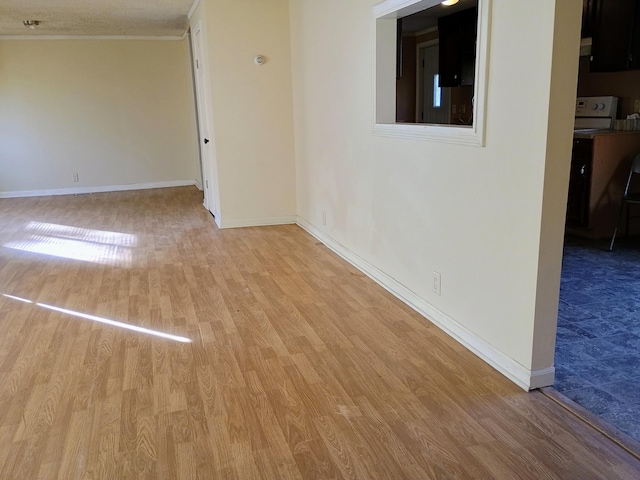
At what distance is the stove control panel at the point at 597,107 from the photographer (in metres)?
4.88

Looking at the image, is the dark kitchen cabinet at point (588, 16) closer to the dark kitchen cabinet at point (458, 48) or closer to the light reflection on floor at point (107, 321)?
the dark kitchen cabinet at point (458, 48)

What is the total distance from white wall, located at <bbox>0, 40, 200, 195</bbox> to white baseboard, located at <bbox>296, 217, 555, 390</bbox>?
16.9 ft

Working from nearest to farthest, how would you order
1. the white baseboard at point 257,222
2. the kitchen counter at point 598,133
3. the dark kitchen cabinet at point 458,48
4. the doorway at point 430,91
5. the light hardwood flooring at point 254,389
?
the light hardwood flooring at point 254,389 → the kitchen counter at point 598,133 → the white baseboard at point 257,222 → the dark kitchen cabinet at point 458,48 → the doorway at point 430,91

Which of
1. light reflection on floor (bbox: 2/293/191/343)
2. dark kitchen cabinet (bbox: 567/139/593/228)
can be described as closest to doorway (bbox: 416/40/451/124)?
dark kitchen cabinet (bbox: 567/139/593/228)

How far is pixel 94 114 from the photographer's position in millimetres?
8070

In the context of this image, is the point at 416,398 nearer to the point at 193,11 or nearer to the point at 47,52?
the point at 193,11

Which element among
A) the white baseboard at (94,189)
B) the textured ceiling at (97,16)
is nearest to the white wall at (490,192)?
the textured ceiling at (97,16)

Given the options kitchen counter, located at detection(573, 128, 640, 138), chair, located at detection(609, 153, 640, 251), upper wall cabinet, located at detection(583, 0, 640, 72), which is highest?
upper wall cabinet, located at detection(583, 0, 640, 72)

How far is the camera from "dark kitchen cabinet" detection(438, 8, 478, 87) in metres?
6.07

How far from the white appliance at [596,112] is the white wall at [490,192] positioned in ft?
8.41

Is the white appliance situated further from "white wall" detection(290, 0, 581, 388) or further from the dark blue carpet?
"white wall" detection(290, 0, 581, 388)

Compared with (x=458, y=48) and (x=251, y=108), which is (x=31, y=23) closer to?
(x=251, y=108)

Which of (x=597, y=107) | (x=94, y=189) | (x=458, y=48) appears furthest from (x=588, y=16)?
(x=94, y=189)

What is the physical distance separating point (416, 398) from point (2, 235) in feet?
16.4
